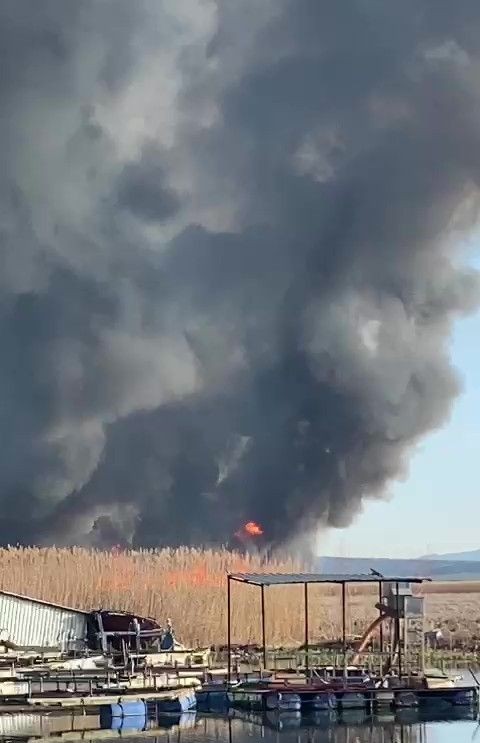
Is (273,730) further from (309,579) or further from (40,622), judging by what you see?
(40,622)

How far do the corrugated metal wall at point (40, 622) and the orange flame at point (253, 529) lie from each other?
36.7 m

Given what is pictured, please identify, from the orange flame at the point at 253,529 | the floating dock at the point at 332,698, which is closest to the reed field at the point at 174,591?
the floating dock at the point at 332,698

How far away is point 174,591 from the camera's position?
59250 millimetres

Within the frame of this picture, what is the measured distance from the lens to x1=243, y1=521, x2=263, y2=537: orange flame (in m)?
90.9

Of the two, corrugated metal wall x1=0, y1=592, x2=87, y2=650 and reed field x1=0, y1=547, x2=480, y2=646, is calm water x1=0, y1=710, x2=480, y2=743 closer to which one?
corrugated metal wall x1=0, y1=592, x2=87, y2=650

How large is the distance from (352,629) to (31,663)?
888 inches

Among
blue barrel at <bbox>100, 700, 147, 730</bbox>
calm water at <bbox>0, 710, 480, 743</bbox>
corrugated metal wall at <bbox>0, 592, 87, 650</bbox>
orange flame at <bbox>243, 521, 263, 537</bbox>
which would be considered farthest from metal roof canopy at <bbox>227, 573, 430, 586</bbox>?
orange flame at <bbox>243, 521, 263, 537</bbox>

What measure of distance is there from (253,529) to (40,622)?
1481 inches

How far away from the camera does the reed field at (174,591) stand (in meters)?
58.7

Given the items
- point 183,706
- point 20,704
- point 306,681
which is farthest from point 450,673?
point 20,704

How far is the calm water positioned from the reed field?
49.3 feet

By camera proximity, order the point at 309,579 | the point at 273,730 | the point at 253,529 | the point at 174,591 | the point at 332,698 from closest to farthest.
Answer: the point at 273,730
the point at 332,698
the point at 309,579
the point at 174,591
the point at 253,529

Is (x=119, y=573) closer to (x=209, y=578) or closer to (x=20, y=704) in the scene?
(x=209, y=578)

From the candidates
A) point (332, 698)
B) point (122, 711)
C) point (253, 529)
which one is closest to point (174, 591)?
point (332, 698)
